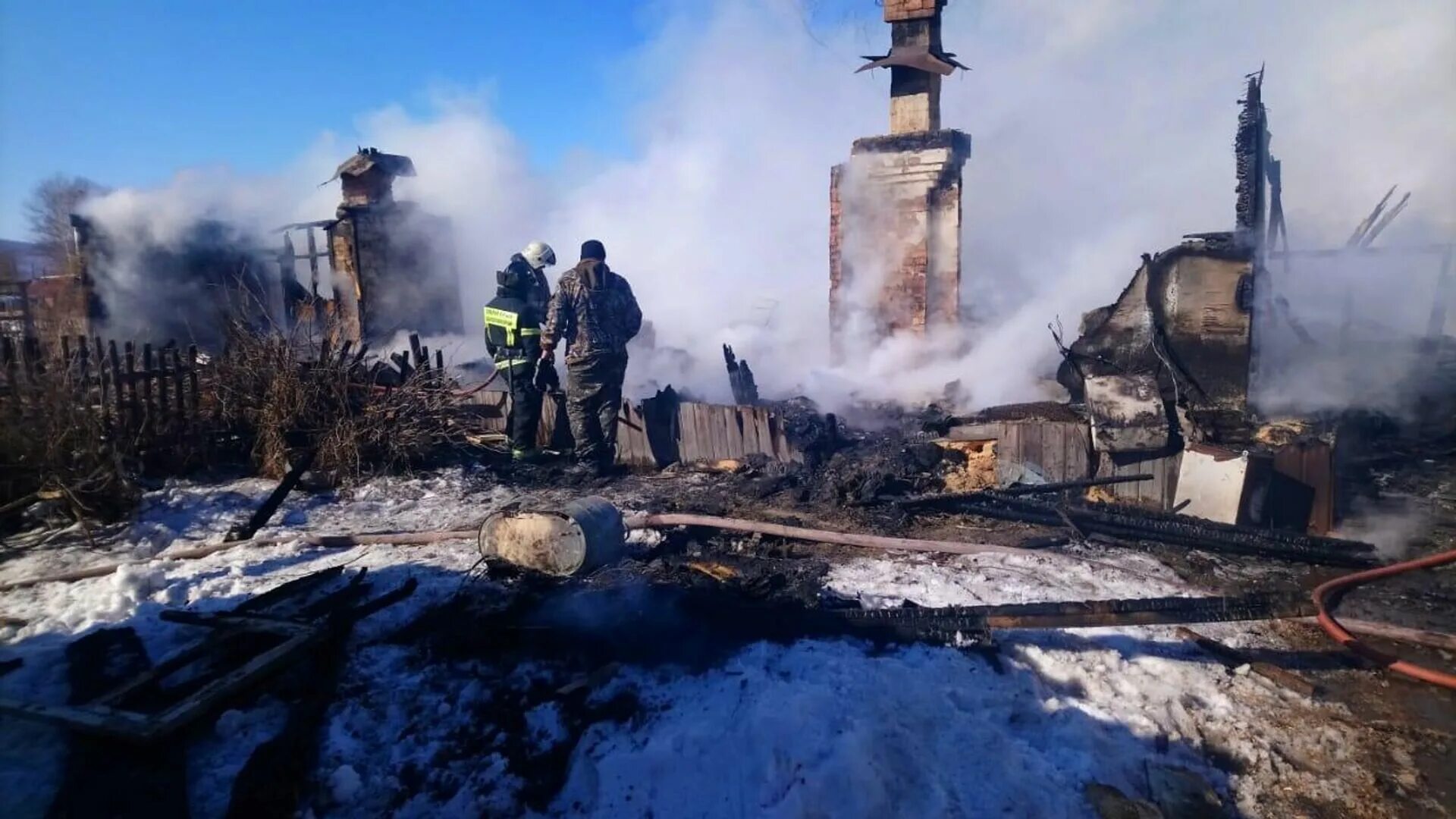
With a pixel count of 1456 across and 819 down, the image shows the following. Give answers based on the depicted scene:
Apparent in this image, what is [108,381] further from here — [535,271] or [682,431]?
[682,431]

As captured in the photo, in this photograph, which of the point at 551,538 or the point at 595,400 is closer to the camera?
the point at 551,538

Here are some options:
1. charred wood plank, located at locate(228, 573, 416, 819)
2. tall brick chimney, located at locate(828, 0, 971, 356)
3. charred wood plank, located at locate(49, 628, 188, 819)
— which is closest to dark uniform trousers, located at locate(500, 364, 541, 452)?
charred wood plank, located at locate(228, 573, 416, 819)

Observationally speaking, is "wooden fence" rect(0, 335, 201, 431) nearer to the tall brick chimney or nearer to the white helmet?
the white helmet

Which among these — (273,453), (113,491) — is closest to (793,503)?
(273,453)

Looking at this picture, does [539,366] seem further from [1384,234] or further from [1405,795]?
[1384,234]

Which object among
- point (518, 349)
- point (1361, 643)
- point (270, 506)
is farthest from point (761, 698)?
point (518, 349)

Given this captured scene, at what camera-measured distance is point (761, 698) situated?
140 inches

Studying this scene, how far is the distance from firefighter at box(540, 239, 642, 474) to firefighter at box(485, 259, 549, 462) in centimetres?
19

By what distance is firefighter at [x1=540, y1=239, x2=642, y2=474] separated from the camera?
7.97m

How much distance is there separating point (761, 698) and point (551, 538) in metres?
1.88

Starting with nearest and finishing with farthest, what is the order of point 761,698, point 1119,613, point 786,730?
point 786,730 → point 761,698 → point 1119,613

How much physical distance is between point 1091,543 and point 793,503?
93.7 inches

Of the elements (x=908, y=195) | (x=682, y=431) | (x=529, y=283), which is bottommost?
(x=682, y=431)

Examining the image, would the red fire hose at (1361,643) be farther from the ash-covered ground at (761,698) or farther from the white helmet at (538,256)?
the white helmet at (538,256)
